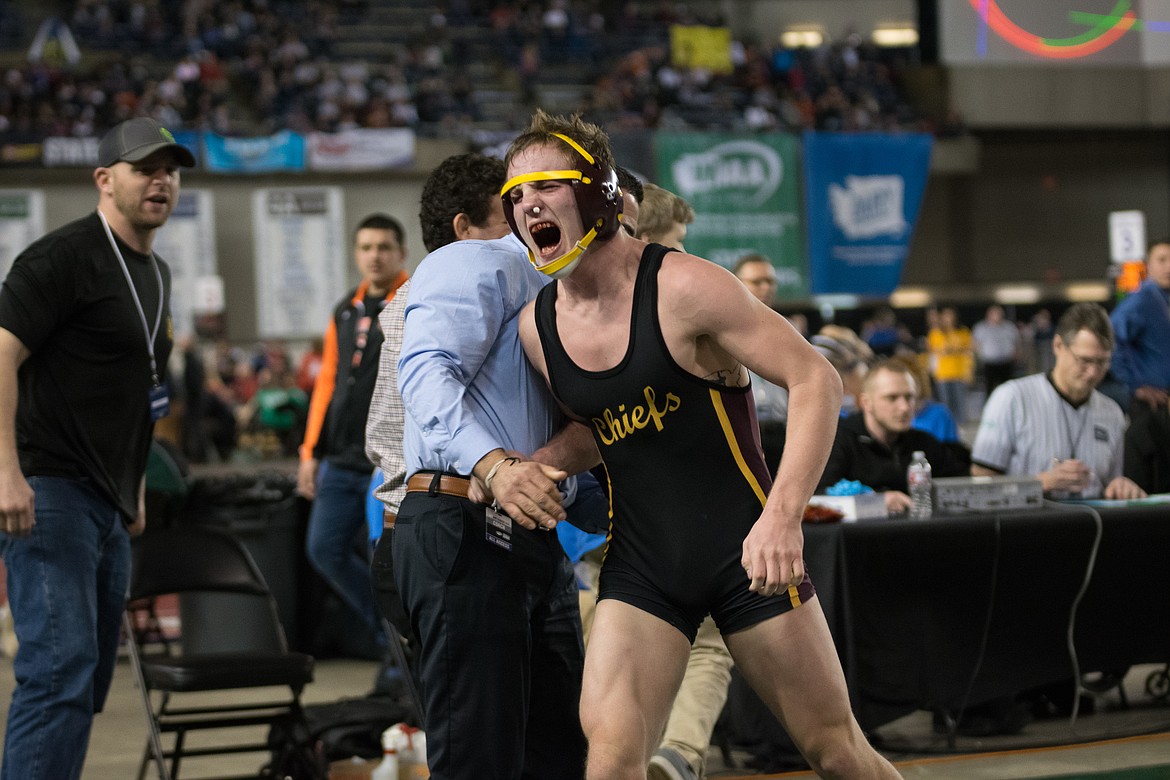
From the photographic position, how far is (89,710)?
12.5 feet

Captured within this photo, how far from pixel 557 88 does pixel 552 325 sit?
27577 millimetres

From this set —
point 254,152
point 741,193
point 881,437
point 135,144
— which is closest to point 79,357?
point 135,144

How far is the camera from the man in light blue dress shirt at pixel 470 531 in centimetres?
296

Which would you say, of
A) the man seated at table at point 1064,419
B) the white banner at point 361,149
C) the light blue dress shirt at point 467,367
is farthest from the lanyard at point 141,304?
the white banner at point 361,149

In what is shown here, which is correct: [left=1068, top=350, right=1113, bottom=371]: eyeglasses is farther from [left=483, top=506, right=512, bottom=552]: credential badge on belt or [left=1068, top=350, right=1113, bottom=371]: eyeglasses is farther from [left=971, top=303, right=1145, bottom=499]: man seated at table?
[left=483, top=506, right=512, bottom=552]: credential badge on belt

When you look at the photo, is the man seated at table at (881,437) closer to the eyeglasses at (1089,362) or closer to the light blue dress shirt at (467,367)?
the eyeglasses at (1089,362)

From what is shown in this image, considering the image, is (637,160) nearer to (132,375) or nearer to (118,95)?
(118,95)

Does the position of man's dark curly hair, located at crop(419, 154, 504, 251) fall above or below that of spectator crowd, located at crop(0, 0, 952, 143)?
below

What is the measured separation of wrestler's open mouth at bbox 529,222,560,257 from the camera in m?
2.94

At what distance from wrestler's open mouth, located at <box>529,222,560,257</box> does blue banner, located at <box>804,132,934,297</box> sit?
2392 cm

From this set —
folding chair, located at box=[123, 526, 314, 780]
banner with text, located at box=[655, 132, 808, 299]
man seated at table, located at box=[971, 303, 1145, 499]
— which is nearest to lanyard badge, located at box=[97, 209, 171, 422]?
folding chair, located at box=[123, 526, 314, 780]

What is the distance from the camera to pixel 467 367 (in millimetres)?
3025

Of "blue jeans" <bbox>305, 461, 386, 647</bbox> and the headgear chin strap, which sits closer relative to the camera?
the headgear chin strap

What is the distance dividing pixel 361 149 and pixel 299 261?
7.45 feet
